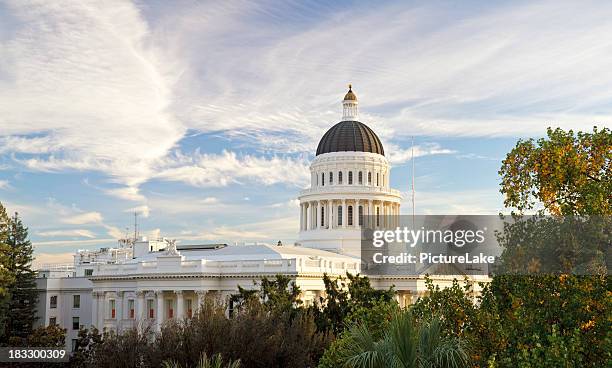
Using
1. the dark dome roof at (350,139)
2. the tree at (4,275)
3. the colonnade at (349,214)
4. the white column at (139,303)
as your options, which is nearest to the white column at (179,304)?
the white column at (139,303)

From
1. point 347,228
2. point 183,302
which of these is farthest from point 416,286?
point 183,302

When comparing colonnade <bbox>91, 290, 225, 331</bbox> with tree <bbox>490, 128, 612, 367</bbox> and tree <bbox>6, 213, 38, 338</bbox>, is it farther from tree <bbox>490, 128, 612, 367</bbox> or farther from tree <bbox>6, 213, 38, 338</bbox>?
tree <bbox>490, 128, 612, 367</bbox>

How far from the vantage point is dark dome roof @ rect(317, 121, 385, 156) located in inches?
3890

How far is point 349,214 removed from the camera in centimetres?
9612

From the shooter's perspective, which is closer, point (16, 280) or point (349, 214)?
point (16, 280)

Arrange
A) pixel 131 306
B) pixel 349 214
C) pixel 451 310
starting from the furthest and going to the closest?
pixel 349 214, pixel 131 306, pixel 451 310

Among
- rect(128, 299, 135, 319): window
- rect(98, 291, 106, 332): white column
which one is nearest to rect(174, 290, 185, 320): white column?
rect(128, 299, 135, 319): window

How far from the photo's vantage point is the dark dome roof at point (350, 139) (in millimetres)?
98812

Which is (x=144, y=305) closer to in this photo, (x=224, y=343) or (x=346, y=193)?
(x=346, y=193)

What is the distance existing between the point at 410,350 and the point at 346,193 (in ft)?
258

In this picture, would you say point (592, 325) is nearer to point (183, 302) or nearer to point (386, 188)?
point (183, 302)

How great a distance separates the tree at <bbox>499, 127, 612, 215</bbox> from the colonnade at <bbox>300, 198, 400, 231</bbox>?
74359 mm

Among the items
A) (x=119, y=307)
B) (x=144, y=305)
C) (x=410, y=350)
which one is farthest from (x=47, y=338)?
(x=410, y=350)

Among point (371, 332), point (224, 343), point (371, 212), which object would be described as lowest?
point (224, 343)
